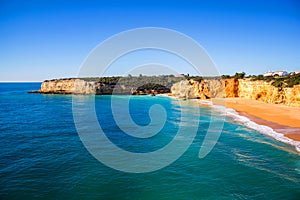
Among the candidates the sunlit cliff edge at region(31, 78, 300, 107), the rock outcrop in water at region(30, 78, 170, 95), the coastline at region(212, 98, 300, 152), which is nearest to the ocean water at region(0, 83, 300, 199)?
the coastline at region(212, 98, 300, 152)

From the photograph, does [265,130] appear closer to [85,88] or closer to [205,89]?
[205,89]

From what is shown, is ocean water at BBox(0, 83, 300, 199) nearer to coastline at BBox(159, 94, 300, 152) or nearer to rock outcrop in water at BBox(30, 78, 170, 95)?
coastline at BBox(159, 94, 300, 152)

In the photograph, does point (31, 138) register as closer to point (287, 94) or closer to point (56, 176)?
point (56, 176)

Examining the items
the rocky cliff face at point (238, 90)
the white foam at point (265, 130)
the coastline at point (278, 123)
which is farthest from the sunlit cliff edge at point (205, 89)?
the white foam at point (265, 130)

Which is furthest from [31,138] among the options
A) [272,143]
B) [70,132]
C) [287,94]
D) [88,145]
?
[287,94]

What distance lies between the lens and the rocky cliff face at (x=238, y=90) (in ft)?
130

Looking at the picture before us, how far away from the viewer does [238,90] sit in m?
56.8

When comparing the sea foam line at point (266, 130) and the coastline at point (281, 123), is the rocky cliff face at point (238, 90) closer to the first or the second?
the coastline at point (281, 123)

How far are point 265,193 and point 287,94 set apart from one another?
33.9 meters

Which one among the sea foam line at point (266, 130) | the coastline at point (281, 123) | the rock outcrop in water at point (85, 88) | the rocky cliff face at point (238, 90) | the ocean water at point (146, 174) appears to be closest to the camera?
the ocean water at point (146, 174)

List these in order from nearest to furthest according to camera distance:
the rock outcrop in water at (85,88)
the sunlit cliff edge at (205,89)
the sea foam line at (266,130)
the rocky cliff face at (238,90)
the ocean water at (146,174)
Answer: the ocean water at (146,174), the sea foam line at (266,130), the rocky cliff face at (238,90), the sunlit cliff edge at (205,89), the rock outcrop in water at (85,88)

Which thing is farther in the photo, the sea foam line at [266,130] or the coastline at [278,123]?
the coastline at [278,123]

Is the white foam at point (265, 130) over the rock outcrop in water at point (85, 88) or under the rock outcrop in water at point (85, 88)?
under

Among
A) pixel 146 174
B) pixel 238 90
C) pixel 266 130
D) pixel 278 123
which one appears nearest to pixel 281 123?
pixel 278 123
